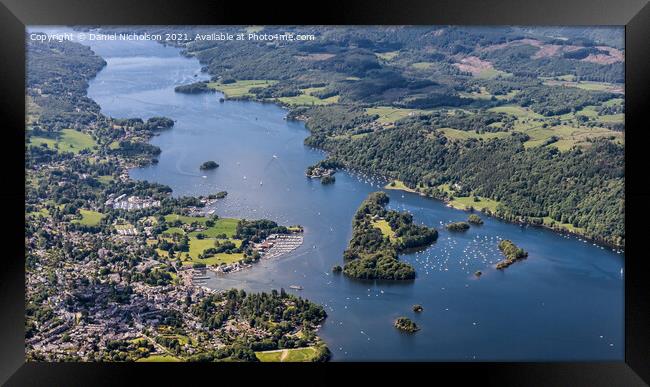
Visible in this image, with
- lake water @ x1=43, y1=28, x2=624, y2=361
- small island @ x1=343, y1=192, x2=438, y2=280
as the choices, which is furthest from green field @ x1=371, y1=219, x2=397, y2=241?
lake water @ x1=43, y1=28, x2=624, y2=361

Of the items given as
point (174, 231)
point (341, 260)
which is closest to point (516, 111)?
Answer: point (341, 260)

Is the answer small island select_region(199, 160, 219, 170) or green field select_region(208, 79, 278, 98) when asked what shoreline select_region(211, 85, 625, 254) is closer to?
green field select_region(208, 79, 278, 98)

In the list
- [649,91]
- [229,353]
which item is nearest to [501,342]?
[229,353]

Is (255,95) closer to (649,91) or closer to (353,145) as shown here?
(353,145)

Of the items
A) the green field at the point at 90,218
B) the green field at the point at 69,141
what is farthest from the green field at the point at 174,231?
the green field at the point at 69,141
